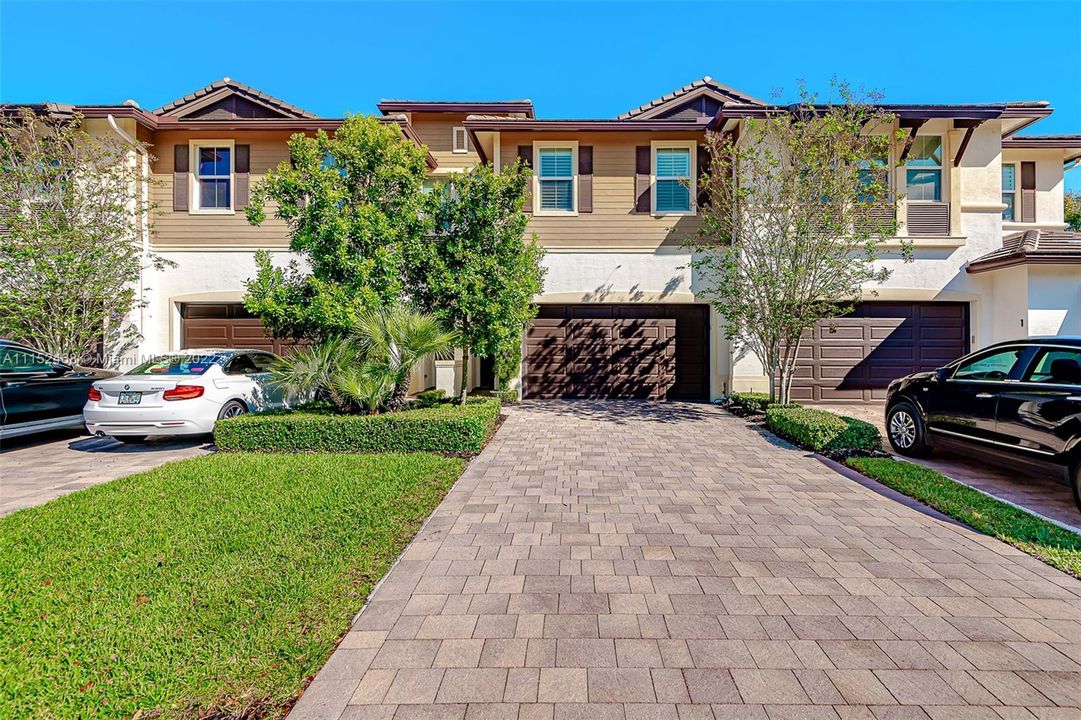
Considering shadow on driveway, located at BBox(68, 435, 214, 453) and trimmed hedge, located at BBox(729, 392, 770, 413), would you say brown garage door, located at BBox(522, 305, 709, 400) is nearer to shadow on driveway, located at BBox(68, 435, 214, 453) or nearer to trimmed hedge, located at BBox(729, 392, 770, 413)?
trimmed hedge, located at BBox(729, 392, 770, 413)

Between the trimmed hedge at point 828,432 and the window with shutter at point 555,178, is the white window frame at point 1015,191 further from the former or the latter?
the window with shutter at point 555,178

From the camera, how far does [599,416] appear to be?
10812mm

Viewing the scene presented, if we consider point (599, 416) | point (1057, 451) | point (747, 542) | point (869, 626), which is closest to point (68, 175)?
point (599, 416)

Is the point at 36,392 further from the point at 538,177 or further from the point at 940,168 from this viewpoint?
the point at 940,168

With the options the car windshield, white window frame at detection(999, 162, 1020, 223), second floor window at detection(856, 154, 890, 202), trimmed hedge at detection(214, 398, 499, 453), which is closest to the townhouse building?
white window frame at detection(999, 162, 1020, 223)

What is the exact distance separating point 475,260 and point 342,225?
219 centimetres

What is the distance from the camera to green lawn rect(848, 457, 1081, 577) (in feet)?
13.3

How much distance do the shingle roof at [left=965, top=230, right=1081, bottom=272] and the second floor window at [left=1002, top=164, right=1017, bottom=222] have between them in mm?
3556

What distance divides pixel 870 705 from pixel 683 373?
1140 cm

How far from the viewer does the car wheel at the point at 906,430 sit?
707 cm

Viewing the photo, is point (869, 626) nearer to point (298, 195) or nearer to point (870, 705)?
point (870, 705)

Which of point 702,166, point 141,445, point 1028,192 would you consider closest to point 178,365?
point 141,445

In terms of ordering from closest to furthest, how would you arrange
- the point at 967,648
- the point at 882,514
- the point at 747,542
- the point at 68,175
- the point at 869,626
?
1. the point at 967,648
2. the point at 869,626
3. the point at 747,542
4. the point at 882,514
5. the point at 68,175

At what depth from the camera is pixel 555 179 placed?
42.9ft
